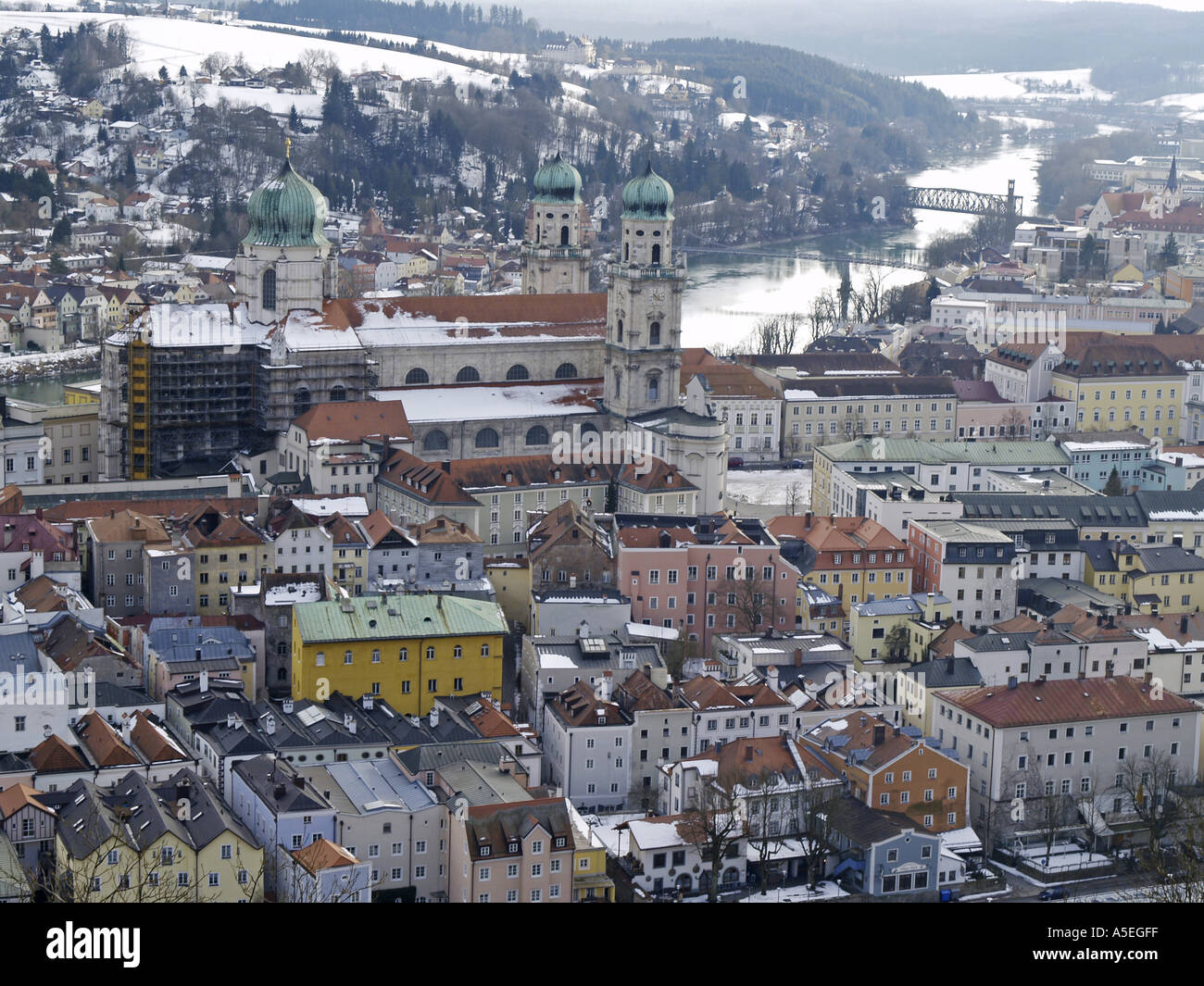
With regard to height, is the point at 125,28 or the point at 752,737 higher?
the point at 125,28

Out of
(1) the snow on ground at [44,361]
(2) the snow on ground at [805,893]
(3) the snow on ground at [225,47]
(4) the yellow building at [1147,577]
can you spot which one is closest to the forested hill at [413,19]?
(3) the snow on ground at [225,47]

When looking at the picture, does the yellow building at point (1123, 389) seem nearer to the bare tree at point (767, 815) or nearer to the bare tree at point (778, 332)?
the bare tree at point (778, 332)

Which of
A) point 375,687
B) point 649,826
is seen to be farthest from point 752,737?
point 375,687

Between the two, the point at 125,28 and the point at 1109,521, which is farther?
the point at 125,28

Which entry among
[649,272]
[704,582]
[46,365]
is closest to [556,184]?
[649,272]

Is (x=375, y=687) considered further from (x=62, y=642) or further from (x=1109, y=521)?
(x=1109, y=521)

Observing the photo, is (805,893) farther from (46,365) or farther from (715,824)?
(46,365)
